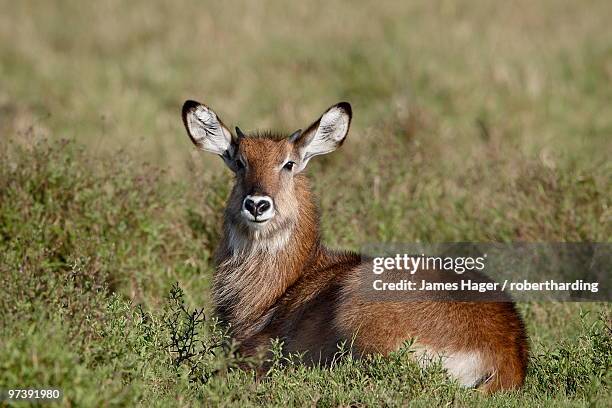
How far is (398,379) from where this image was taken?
5.20m

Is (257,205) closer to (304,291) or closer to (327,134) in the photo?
(304,291)

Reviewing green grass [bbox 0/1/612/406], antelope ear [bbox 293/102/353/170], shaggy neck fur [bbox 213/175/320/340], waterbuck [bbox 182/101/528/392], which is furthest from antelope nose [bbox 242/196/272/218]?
green grass [bbox 0/1/612/406]

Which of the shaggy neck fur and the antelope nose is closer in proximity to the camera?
the antelope nose

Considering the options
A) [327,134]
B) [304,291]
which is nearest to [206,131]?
[327,134]

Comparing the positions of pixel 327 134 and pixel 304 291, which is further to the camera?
pixel 327 134

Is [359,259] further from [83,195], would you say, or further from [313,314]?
[83,195]

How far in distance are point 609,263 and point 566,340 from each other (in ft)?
6.15

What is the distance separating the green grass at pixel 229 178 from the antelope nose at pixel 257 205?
2.51ft

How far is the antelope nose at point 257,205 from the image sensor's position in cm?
616

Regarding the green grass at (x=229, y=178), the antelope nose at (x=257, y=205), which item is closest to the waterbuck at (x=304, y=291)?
the antelope nose at (x=257, y=205)

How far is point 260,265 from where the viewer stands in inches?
260

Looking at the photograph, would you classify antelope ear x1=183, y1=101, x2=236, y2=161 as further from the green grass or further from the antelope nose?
the green grass

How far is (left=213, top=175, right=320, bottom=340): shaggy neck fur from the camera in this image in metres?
6.54

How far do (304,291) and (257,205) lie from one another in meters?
0.63
